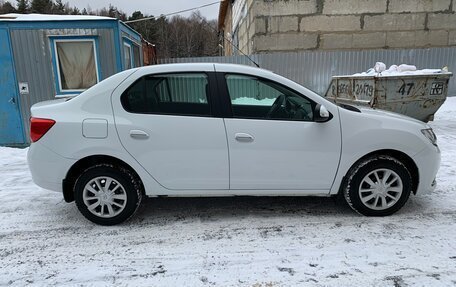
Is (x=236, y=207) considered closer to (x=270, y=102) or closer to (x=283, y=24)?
(x=270, y=102)

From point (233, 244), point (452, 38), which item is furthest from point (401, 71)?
→ point (233, 244)

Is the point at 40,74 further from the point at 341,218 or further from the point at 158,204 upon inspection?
the point at 341,218

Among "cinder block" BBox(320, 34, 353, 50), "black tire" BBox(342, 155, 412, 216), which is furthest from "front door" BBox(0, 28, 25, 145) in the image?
"cinder block" BBox(320, 34, 353, 50)

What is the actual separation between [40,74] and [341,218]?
690 centimetres

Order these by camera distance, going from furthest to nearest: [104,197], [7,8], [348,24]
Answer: [7,8], [348,24], [104,197]

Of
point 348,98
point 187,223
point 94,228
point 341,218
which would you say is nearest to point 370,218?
point 341,218

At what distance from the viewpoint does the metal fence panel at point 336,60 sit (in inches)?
477

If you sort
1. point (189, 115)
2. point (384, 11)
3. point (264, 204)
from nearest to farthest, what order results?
point (189, 115) < point (264, 204) < point (384, 11)

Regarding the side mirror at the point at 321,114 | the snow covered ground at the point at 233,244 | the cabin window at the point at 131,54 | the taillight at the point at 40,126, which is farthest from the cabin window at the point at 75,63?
the side mirror at the point at 321,114

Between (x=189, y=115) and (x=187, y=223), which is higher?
(x=189, y=115)

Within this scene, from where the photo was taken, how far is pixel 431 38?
489 inches

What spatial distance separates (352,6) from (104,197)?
10.9 meters

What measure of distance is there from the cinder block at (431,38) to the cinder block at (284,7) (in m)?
3.84

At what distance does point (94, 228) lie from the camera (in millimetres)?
3799
